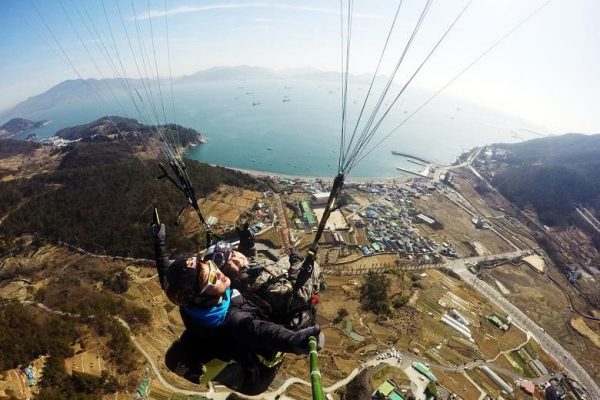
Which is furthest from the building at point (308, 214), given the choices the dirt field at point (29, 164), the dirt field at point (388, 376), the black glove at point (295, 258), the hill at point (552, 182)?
the dirt field at point (29, 164)

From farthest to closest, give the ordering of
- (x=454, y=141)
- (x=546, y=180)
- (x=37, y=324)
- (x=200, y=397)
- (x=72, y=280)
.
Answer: (x=454, y=141) → (x=546, y=180) → (x=72, y=280) → (x=37, y=324) → (x=200, y=397)

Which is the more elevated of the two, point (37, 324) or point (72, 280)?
point (37, 324)

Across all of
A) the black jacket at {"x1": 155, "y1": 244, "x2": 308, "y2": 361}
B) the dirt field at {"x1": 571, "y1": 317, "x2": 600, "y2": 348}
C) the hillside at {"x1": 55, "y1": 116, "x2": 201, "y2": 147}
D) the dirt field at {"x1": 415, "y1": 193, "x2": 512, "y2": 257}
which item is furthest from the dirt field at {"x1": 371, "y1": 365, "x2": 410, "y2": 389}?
the hillside at {"x1": 55, "y1": 116, "x2": 201, "y2": 147}

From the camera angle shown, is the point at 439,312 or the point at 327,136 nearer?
the point at 439,312

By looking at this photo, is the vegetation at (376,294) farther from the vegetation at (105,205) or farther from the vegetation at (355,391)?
the vegetation at (105,205)

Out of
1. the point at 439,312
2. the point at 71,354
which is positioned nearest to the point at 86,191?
the point at 71,354

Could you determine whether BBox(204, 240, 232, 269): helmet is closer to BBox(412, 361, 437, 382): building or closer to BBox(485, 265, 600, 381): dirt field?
BBox(412, 361, 437, 382): building

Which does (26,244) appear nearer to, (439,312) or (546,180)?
(439,312)
